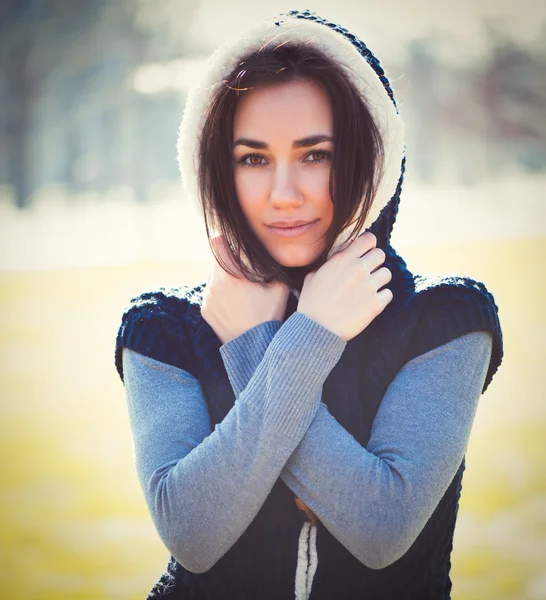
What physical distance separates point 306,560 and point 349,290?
516 mm

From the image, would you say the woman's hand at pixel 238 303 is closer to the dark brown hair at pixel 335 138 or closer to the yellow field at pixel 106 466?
the dark brown hair at pixel 335 138

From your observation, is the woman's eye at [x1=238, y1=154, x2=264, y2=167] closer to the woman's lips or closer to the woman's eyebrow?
the woman's eyebrow

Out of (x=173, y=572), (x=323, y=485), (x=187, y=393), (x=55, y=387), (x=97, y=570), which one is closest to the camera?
(x=323, y=485)

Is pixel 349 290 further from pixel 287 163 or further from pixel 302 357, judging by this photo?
pixel 287 163

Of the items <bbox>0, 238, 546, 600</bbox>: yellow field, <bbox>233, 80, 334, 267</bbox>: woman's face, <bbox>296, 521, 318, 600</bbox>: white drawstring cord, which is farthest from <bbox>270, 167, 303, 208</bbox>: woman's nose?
<bbox>0, 238, 546, 600</bbox>: yellow field

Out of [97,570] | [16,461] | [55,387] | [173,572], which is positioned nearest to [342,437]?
[173,572]

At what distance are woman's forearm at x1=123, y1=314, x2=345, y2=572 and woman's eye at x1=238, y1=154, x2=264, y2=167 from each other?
37cm

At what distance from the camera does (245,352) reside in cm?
117

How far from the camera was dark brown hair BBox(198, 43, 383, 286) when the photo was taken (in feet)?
4.10

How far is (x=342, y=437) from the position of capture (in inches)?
40.5

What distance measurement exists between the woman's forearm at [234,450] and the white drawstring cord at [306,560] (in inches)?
6.9

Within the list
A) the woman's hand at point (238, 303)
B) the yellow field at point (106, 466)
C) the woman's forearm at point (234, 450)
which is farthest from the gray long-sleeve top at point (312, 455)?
the yellow field at point (106, 466)

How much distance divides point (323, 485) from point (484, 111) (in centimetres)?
552

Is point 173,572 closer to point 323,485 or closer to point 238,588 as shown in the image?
point 238,588
